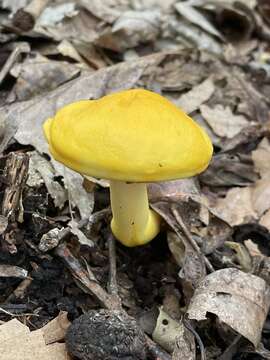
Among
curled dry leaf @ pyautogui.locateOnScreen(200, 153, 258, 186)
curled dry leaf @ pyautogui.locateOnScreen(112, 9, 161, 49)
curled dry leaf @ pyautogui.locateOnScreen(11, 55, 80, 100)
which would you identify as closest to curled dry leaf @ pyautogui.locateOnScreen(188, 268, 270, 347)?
curled dry leaf @ pyautogui.locateOnScreen(200, 153, 258, 186)

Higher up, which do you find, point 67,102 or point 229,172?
point 67,102

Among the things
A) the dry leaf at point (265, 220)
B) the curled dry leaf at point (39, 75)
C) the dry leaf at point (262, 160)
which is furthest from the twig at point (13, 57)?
the dry leaf at point (265, 220)

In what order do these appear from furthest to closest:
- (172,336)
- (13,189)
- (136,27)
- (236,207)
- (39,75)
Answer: (136,27) < (39,75) < (236,207) < (13,189) < (172,336)

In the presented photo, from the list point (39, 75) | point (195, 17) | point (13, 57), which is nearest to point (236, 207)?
point (39, 75)

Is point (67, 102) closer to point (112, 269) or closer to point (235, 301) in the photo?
point (112, 269)

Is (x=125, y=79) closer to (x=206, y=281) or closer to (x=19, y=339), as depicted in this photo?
(x=206, y=281)

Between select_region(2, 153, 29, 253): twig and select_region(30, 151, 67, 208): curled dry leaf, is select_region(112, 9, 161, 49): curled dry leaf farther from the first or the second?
select_region(2, 153, 29, 253): twig

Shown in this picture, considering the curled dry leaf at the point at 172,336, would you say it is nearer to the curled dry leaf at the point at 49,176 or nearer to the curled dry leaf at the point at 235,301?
the curled dry leaf at the point at 235,301

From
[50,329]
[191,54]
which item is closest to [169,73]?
[191,54]

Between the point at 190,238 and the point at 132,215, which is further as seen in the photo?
the point at 190,238
